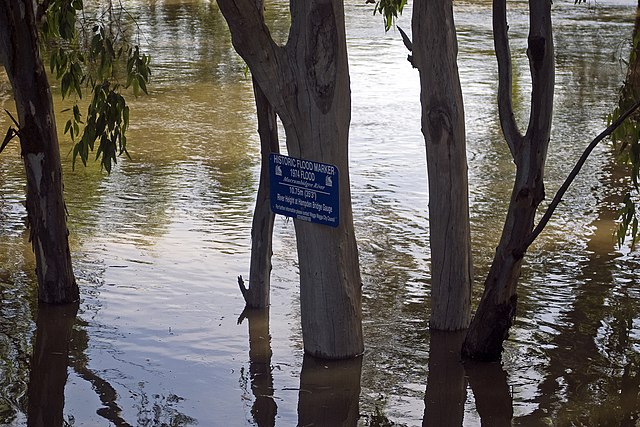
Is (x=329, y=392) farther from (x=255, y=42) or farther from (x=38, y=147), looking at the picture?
(x=38, y=147)

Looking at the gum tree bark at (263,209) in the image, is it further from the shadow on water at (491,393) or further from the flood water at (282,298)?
the shadow on water at (491,393)

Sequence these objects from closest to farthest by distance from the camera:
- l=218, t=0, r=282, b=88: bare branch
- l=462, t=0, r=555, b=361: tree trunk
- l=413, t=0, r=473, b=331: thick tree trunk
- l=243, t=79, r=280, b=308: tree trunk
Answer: l=218, t=0, r=282, b=88: bare branch → l=462, t=0, r=555, b=361: tree trunk → l=413, t=0, r=473, b=331: thick tree trunk → l=243, t=79, r=280, b=308: tree trunk

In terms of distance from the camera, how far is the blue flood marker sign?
6527 mm

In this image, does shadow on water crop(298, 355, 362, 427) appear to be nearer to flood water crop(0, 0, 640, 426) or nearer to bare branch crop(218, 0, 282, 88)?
flood water crop(0, 0, 640, 426)

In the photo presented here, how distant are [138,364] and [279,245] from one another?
117 inches

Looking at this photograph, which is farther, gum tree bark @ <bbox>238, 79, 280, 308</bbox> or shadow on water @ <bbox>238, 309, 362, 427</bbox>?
gum tree bark @ <bbox>238, 79, 280, 308</bbox>

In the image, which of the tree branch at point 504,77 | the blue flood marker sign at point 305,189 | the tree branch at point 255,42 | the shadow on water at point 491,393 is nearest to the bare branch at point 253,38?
the tree branch at point 255,42

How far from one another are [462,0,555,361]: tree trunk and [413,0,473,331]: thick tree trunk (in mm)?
451

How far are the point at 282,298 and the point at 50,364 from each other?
199 centimetres

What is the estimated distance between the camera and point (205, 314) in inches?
315

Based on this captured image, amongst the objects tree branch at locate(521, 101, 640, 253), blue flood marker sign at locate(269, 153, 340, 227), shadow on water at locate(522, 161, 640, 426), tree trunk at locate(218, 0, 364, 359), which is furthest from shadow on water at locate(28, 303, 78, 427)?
tree branch at locate(521, 101, 640, 253)

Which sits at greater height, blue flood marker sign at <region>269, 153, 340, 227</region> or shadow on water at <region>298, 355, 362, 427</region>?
blue flood marker sign at <region>269, 153, 340, 227</region>

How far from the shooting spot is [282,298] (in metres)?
8.43

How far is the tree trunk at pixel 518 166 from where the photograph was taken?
21.7ft
